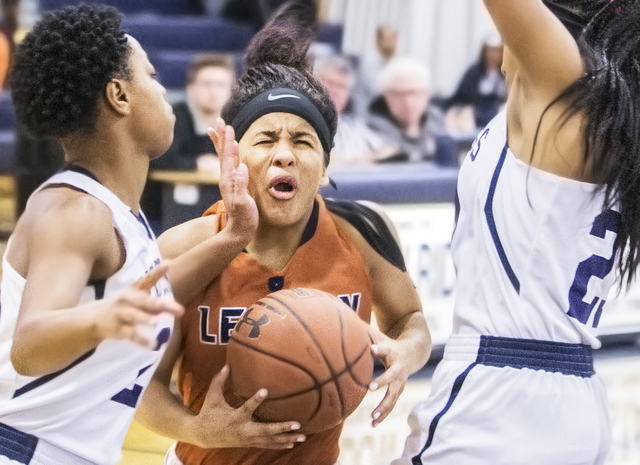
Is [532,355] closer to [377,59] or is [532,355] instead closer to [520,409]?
[520,409]

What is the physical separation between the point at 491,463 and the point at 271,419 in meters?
0.52

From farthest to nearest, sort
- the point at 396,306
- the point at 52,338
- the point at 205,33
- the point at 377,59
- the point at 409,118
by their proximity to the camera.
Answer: the point at 377,59 < the point at 205,33 < the point at 409,118 < the point at 396,306 < the point at 52,338

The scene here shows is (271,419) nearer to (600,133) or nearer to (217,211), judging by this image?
(217,211)

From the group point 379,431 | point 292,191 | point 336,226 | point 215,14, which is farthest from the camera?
point 215,14

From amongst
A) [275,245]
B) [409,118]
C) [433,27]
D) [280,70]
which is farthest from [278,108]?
[433,27]

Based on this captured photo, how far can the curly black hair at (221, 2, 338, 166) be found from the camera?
2082 mm

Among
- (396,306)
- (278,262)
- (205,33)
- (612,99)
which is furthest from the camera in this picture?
(205,33)

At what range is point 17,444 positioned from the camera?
66.1 inches

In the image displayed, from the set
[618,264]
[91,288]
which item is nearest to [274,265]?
[91,288]

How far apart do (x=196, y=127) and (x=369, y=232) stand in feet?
3.24

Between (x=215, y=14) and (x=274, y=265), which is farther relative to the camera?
(x=215, y=14)

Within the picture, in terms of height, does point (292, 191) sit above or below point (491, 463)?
above

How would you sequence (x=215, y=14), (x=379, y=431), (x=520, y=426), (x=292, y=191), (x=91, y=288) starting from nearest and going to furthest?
(x=91, y=288), (x=520, y=426), (x=292, y=191), (x=379, y=431), (x=215, y=14)

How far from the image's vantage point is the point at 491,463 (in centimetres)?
182
